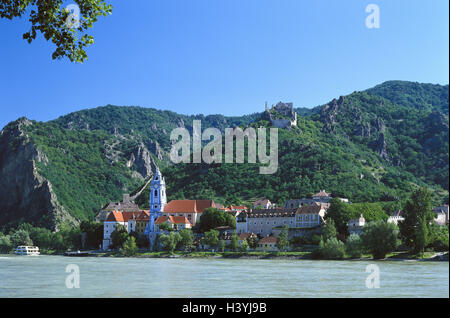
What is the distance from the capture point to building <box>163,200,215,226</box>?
87.9 metres

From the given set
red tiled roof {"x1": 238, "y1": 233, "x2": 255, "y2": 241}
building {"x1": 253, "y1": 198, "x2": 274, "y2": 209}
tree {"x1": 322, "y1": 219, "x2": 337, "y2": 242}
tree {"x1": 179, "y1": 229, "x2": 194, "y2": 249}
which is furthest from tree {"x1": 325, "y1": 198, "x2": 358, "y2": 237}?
building {"x1": 253, "y1": 198, "x2": 274, "y2": 209}

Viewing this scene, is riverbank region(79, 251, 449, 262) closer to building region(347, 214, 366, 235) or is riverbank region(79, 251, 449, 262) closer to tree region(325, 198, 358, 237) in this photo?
building region(347, 214, 366, 235)

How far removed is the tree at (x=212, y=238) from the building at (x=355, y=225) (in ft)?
56.5

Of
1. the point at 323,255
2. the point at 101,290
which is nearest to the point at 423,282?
the point at 101,290

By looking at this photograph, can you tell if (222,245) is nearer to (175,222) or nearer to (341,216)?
(341,216)

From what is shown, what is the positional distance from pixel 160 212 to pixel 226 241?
19270 mm

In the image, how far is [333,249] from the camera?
179ft

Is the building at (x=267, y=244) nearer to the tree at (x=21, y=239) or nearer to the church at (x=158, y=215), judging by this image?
the church at (x=158, y=215)

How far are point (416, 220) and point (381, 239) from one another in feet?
11.8

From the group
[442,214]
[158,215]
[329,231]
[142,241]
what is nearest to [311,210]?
[329,231]

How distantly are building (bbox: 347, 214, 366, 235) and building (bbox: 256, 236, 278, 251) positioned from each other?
9.37 metres

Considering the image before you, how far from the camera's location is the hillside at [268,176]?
4318 inches

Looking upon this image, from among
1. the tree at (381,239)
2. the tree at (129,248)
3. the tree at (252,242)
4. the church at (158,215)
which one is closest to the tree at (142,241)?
the church at (158,215)
